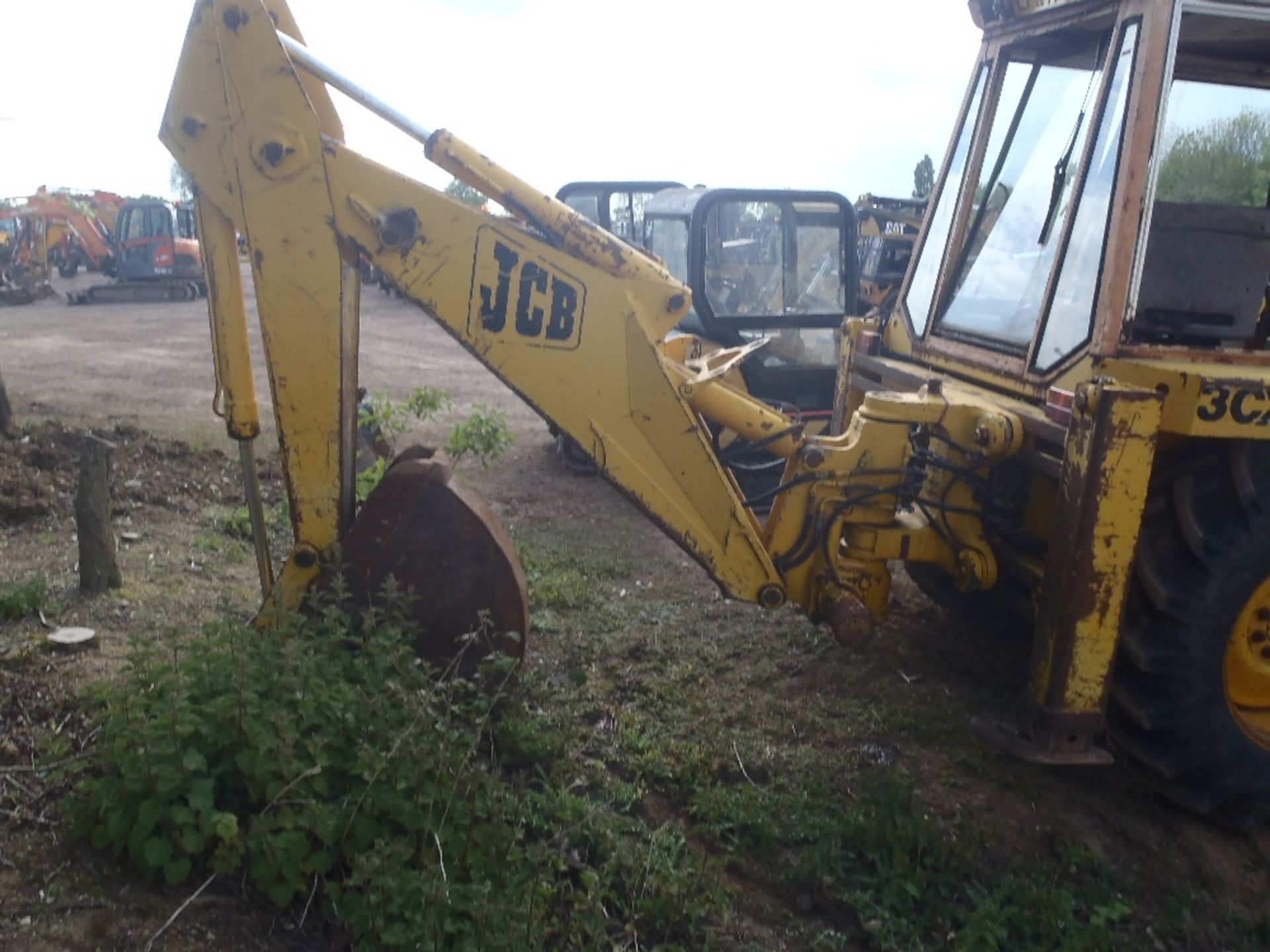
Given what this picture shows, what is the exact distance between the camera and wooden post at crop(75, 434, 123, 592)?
14.7 feet

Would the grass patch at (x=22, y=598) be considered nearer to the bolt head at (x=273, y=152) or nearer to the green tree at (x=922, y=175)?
the bolt head at (x=273, y=152)

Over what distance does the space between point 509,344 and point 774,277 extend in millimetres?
3794

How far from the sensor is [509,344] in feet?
11.4

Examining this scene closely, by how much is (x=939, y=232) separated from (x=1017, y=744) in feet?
7.44

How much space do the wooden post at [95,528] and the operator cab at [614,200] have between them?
4887 millimetres

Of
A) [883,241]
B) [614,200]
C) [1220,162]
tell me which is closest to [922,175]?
[883,241]

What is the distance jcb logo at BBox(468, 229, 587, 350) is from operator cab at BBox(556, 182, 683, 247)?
5208 millimetres

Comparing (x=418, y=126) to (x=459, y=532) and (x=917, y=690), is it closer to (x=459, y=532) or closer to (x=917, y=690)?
A: (x=459, y=532)

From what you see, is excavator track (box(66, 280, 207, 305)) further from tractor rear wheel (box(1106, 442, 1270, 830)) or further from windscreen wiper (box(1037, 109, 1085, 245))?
tractor rear wheel (box(1106, 442, 1270, 830))

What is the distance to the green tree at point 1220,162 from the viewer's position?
394 centimetres

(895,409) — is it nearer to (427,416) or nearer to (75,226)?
(427,416)

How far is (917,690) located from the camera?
14.1 ft

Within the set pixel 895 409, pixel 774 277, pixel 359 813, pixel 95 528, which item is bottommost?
pixel 359 813

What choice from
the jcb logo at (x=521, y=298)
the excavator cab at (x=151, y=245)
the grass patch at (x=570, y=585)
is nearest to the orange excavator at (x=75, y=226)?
the excavator cab at (x=151, y=245)
